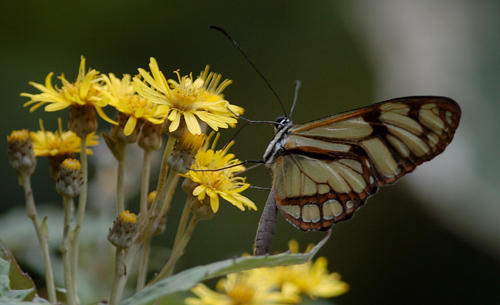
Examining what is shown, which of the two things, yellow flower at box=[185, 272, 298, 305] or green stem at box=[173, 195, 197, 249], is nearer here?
green stem at box=[173, 195, 197, 249]

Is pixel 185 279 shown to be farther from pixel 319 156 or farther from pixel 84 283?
pixel 319 156

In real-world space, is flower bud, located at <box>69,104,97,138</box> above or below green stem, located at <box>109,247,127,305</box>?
above

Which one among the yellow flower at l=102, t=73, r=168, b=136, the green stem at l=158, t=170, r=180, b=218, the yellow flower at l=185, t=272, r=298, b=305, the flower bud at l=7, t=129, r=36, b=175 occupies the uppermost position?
the yellow flower at l=102, t=73, r=168, b=136

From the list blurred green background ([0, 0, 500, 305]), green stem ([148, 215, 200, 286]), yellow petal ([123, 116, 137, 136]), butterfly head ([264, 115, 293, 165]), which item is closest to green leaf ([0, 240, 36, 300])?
green stem ([148, 215, 200, 286])

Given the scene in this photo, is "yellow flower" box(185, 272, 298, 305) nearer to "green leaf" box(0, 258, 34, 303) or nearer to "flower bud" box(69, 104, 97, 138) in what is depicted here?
"flower bud" box(69, 104, 97, 138)

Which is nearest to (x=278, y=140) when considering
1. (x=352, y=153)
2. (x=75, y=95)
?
(x=352, y=153)

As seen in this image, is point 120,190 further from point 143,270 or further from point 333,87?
point 333,87
